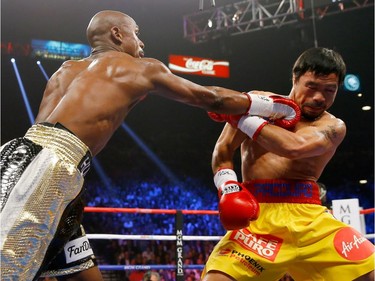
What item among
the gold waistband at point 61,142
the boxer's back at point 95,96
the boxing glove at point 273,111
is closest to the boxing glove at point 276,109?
the boxing glove at point 273,111

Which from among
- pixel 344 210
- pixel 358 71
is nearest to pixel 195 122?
pixel 358 71

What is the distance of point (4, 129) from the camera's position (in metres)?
9.85

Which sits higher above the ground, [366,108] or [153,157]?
[366,108]

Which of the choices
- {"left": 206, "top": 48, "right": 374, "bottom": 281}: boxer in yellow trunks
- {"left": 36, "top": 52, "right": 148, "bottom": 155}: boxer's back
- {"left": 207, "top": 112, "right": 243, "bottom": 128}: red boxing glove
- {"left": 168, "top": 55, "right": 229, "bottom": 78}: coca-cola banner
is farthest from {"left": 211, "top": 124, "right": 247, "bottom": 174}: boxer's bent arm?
{"left": 168, "top": 55, "right": 229, "bottom": 78}: coca-cola banner

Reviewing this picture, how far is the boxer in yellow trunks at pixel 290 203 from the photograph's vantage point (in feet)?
5.81

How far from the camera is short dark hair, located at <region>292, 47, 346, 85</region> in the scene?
191 centimetres

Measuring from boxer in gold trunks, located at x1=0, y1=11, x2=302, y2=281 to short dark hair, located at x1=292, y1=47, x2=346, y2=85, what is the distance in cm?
29

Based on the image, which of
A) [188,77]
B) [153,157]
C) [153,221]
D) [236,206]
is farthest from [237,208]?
[153,157]

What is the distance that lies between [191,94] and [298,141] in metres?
0.41

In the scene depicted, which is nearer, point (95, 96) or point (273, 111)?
point (95, 96)

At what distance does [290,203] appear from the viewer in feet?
6.17

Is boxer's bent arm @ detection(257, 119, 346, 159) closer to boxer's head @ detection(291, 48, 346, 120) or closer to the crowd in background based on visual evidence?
boxer's head @ detection(291, 48, 346, 120)

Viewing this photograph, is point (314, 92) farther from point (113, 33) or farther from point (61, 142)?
point (61, 142)

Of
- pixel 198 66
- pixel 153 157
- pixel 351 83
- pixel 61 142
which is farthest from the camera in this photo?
pixel 153 157
